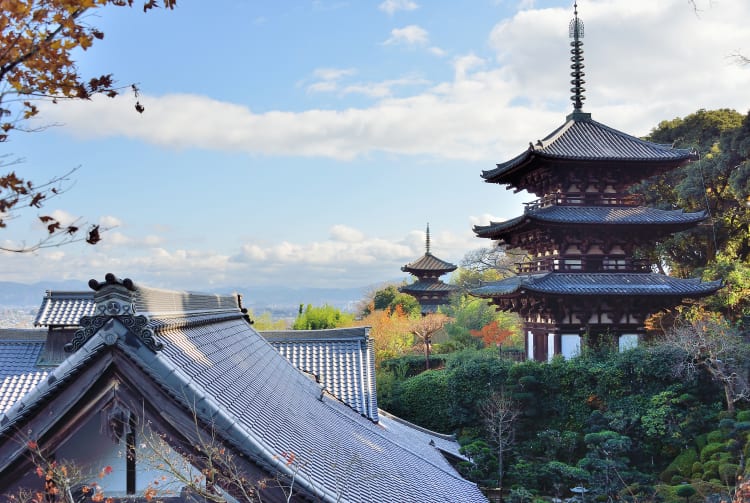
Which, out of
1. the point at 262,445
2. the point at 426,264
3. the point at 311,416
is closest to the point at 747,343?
the point at 311,416

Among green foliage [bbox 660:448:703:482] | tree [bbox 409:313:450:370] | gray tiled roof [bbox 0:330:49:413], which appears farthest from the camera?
tree [bbox 409:313:450:370]

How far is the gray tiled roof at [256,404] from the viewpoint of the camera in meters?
4.43

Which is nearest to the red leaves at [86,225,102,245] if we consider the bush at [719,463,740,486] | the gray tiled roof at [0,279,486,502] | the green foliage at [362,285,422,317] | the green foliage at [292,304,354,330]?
the gray tiled roof at [0,279,486,502]

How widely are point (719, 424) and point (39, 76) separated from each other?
16884 millimetres

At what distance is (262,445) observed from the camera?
15.2ft

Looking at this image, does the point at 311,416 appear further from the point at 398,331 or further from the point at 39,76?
the point at 398,331

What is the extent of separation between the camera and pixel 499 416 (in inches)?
692

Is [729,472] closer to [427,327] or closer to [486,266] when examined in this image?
[427,327]

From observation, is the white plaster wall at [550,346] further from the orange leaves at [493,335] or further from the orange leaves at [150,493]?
the orange leaves at [150,493]

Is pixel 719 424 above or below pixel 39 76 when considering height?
below

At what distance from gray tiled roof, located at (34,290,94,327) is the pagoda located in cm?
1303

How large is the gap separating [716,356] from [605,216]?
568 centimetres

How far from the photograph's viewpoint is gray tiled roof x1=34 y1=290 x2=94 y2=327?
1548cm

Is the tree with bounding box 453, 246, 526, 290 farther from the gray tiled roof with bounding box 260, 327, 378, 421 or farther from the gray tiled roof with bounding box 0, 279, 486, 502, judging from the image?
the gray tiled roof with bounding box 0, 279, 486, 502
